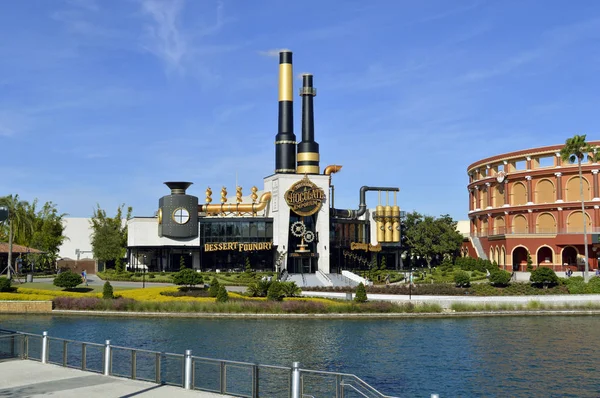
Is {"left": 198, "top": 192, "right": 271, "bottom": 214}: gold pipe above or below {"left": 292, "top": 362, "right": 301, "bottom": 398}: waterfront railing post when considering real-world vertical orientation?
above

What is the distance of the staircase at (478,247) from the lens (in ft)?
369

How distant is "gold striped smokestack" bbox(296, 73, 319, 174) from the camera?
103312 millimetres

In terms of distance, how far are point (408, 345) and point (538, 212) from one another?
6672 cm

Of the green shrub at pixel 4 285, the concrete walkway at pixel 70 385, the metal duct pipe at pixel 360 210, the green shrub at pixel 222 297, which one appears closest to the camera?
the concrete walkway at pixel 70 385

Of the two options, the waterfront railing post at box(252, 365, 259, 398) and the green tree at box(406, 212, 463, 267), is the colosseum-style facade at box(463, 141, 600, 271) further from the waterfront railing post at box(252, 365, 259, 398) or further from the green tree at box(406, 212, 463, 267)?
the waterfront railing post at box(252, 365, 259, 398)

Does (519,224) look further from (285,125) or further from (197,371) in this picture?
(197,371)

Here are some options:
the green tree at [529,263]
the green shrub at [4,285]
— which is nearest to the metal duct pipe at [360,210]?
the green tree at [529,263]

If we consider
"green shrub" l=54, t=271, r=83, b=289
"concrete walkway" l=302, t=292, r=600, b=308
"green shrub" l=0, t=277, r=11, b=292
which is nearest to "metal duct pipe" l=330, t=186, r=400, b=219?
"concrete walkway" l=302, t=292, r=600, b=308

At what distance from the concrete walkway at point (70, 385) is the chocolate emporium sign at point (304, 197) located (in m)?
75.1

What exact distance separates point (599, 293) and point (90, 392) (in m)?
65.1

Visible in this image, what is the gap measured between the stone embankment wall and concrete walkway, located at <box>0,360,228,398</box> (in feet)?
123

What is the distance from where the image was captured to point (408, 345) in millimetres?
43625

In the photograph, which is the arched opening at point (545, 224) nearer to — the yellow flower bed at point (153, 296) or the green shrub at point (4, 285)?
the yellow flower bed at point (153, 296)

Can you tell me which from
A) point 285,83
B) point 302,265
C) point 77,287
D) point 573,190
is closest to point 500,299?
point 302,265
